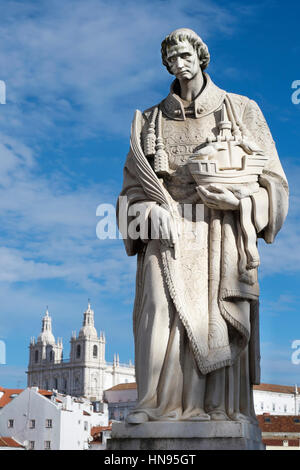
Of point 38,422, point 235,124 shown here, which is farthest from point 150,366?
point 38,422

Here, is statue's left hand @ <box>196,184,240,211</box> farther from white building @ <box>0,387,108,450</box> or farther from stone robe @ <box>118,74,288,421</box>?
white building @ <box>0,387,108,450</box>

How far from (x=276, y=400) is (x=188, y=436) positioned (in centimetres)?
12909

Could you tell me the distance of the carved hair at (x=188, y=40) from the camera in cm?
722

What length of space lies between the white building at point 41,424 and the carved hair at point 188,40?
2083 inches

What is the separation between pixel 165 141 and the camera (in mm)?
7367

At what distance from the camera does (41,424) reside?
190 feet

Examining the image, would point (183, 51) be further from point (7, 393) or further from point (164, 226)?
point (7, 393)

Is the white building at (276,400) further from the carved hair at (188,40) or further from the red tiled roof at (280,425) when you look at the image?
the carved hair at (188,40)

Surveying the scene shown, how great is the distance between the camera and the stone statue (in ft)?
21.2

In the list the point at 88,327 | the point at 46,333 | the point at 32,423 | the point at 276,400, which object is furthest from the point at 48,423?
the point at 46,333

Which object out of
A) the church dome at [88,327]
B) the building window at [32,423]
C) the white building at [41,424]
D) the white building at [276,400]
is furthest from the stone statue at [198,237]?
the church dome at [88,327]
